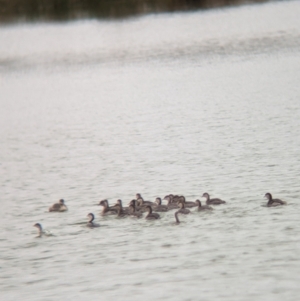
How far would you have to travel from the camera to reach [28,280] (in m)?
14.1

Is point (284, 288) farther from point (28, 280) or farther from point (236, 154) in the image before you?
point (236, 154)

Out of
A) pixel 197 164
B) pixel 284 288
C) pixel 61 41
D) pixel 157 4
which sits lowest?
pixel 284 288

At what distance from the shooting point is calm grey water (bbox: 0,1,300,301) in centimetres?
1368

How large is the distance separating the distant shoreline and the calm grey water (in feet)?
81.0

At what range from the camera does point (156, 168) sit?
70.5 ft

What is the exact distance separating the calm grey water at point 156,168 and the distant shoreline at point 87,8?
24.7 meters

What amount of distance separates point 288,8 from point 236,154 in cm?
4770

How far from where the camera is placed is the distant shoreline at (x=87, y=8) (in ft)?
249

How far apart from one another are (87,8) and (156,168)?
62007 mm

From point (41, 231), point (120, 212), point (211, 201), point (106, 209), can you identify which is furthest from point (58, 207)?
point (211, 201)

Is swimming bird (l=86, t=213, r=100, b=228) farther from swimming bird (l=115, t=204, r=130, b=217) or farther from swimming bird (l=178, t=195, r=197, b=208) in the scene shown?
swimming bird (l=178, t=195, r=197, b=208)

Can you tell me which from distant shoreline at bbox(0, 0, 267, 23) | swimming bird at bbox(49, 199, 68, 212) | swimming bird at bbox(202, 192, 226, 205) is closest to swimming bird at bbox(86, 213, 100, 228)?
swimming bird at bbox(49, 199, 68, 212)

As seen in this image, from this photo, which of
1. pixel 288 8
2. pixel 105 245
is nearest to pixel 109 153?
pixel 105 245

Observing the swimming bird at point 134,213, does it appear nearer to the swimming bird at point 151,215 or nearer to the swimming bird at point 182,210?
the swimming bird at point 151,215
